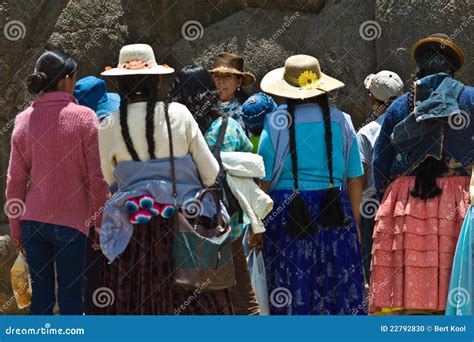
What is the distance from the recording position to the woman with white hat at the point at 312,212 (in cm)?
761

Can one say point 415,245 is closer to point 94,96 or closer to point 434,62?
point 434,62

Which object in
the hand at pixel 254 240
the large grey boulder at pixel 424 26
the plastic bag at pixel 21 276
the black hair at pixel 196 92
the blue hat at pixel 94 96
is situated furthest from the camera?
the large grey boulder at pixel 424 26

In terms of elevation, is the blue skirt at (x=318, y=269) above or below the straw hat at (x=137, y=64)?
below

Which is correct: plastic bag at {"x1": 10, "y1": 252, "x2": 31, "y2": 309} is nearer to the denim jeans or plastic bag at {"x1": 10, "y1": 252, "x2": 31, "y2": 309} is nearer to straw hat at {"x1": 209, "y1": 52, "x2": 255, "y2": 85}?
the denim jeans

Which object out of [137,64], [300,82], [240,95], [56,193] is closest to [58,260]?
[56,193]

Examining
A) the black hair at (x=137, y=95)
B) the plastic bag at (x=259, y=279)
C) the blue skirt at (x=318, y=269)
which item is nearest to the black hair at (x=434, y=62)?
the blue skirt at (x=318, y=269)

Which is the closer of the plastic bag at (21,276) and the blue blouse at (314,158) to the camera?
the plastic bag at (21,276)

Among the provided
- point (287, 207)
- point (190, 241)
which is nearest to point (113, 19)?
point (287, 207)

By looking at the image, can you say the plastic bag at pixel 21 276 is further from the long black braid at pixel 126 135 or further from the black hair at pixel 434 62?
the black hair at pixel 434 62

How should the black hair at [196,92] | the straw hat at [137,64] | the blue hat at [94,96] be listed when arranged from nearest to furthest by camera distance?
the straw hat at [137,64] → the black hair at [196,92] → the blue hat at [94,96]

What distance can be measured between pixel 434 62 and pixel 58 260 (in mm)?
2235

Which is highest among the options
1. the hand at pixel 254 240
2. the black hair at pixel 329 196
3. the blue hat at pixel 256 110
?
the blue hat at pixel 256 110

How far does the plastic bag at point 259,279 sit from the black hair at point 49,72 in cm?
147

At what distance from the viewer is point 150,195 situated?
6.66m
